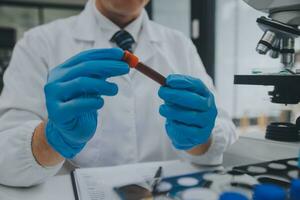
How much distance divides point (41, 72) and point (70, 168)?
0.93 feet

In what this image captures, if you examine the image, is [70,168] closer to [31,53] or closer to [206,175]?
[31,53]

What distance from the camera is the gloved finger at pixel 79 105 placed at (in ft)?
1.78

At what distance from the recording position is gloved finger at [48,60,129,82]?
0.55 metres

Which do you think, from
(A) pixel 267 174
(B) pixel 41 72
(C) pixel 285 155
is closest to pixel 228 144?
(C) pixel 285 155

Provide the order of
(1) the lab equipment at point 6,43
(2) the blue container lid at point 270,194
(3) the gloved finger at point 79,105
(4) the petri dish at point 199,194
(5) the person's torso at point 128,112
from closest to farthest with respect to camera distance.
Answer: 1. (2) the blue container lid at point 270,194
2. (4) the petri dish at point 199,194
3. (3) the gloved finger at point 79,105
4. (5) the person's torso at point 128,112
5. (1) the lab equipment at point 6,43

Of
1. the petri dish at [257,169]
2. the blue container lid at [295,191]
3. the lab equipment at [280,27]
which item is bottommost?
the petri dish at [257,169]

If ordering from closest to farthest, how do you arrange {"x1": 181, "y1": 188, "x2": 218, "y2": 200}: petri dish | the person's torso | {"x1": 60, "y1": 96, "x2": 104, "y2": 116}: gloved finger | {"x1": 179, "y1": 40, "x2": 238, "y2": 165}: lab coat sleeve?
{"x1": 181, "y1": 188, "x2": 218, "y2": 200}: petri dish → {"x1": 60, "y1": 96, "x2": 104, "y2": 116}: gloved finger → {"x1": 179, "y1": 40, "x2": 238, "y2": 165}: lab coat sleeve → the person's torso

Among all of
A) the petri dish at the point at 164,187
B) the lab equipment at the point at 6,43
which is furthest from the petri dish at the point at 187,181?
the lab equipment at the point at 6,43

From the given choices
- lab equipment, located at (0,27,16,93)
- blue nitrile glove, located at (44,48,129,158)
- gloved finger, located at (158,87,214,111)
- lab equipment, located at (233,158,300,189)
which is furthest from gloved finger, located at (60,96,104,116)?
lab equipment, located at (0,27,16,93)

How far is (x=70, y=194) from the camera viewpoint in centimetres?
56

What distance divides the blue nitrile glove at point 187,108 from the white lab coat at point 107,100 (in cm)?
14

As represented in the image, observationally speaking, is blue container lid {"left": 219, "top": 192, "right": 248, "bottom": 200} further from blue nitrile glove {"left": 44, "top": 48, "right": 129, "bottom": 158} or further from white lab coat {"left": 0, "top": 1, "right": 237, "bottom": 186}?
white lab coat {"left": 0, "top": 1, "right": 237, "bottom": 186}

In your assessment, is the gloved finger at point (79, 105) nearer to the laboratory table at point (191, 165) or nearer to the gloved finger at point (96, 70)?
the gloved finger at point (96, 70)

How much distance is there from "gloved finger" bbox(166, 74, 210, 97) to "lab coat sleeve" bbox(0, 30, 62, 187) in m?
0.30
